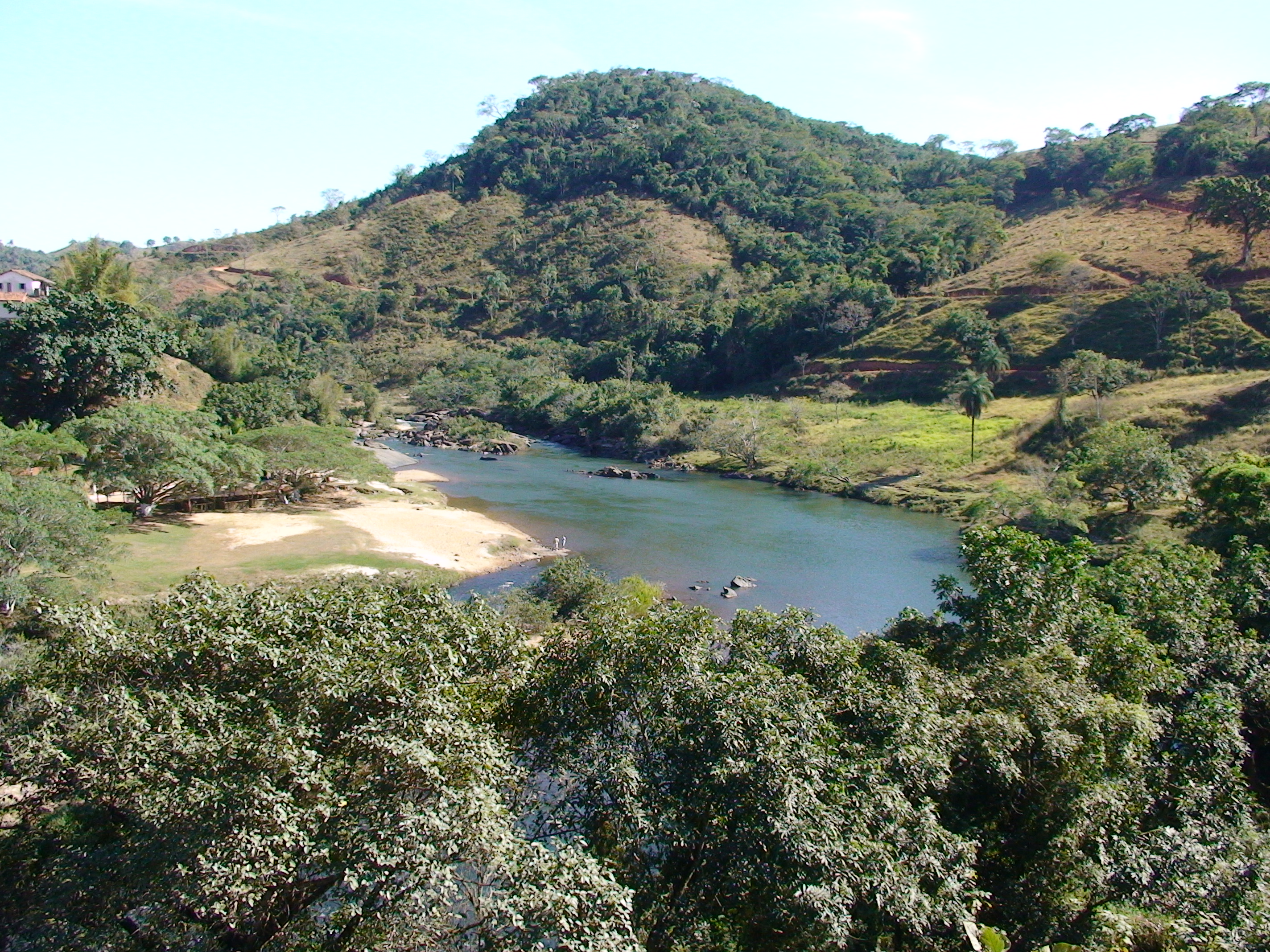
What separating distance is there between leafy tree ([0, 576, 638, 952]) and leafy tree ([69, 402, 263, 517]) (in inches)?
1360

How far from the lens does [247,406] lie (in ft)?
232

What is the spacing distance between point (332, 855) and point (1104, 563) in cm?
4821

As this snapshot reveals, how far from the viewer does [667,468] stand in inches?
3565

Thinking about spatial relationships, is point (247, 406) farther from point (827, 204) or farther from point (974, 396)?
point (827, 204)

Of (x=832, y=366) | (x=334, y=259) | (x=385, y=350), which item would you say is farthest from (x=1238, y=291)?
(x=334, y=259)

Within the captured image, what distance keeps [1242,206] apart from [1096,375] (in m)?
37.8

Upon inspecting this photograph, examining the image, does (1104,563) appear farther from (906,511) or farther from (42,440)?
(42,440)

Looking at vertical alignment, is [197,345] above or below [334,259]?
below

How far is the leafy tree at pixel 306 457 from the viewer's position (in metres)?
56.2

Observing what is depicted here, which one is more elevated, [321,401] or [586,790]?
[321,401]

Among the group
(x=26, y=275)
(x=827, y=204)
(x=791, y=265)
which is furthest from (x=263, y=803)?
(x=827, y=204)

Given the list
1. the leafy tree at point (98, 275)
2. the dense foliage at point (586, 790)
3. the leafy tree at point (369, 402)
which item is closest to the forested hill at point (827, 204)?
the leafy tree at point (369, 402)

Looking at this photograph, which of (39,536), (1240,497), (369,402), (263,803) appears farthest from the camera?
(369,402)

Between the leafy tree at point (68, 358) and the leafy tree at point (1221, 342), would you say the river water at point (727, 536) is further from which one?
the leafy tree at point (1221, 342)
